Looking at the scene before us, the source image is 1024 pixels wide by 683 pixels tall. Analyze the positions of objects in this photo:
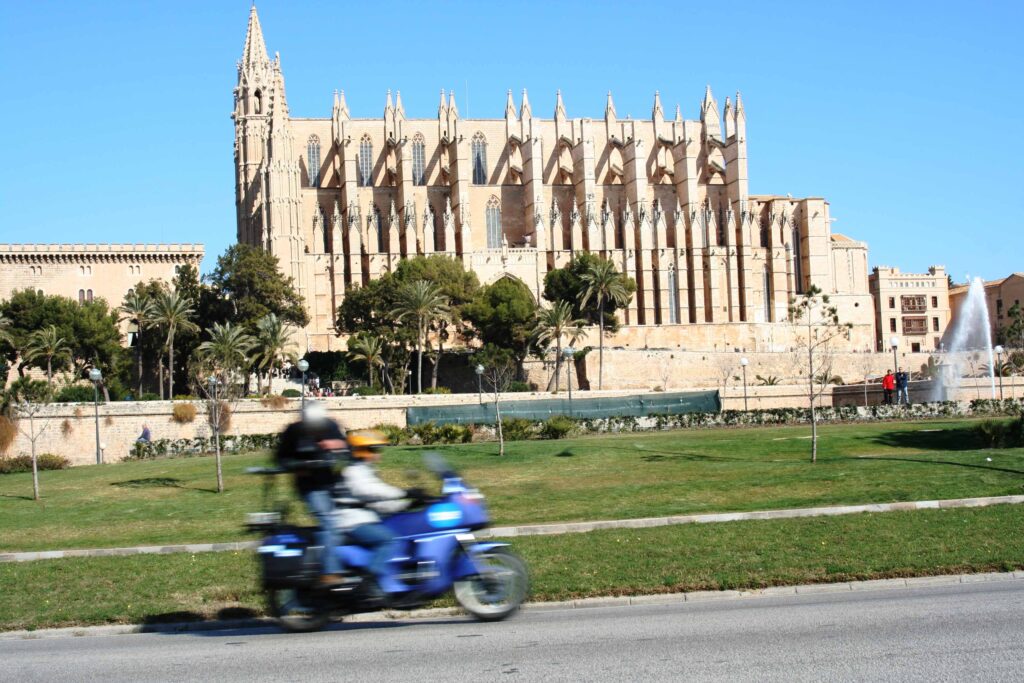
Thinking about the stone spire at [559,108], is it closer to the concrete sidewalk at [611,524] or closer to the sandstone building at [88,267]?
the sandstone building at [88,267]

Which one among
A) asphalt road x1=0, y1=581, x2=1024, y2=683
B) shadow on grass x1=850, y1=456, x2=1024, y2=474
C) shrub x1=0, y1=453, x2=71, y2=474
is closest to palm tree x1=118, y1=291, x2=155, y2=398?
shrub x1=0, y1=453, x2=71, y2=474

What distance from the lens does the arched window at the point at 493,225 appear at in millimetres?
79562

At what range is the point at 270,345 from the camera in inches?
2283

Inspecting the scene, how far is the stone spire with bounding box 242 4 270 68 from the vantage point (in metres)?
79.8

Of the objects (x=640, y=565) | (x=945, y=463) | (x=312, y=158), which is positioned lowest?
(x=640, y=565)

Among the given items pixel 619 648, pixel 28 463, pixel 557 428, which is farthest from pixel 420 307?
pixel 619 648

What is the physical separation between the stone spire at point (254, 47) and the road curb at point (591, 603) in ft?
240

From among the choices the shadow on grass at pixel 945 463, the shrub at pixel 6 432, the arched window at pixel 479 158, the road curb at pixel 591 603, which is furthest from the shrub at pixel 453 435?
the arched window at pixel 479 158

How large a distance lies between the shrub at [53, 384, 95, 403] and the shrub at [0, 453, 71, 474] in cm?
1424

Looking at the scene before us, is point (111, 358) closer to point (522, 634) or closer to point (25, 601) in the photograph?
point (25, 601)

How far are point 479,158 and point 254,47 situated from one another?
56.8 feet

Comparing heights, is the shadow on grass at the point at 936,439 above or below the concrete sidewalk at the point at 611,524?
above

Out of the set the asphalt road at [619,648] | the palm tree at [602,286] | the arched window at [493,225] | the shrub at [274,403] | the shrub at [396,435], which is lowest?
the asphalt road at [619,648]

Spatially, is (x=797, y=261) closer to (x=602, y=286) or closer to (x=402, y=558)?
(x=602, y=286)
